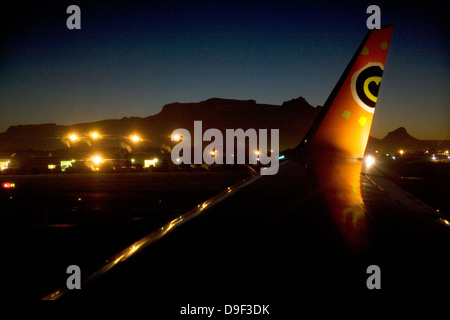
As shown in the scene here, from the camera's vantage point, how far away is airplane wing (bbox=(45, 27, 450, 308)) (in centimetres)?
148

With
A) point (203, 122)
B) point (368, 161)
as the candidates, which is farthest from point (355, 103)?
point (203, 122)

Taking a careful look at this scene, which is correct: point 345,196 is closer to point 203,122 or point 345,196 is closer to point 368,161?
point 368,161

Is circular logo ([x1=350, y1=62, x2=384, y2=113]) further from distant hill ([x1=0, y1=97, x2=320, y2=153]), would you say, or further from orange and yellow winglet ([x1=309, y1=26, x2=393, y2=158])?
distant hill ([x1=0, y1=97, x2=320, y2=153])

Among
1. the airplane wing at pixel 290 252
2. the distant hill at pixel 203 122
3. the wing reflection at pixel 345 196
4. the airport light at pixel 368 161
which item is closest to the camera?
the airplane wing at pixel 290 252

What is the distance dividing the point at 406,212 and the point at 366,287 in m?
1.04

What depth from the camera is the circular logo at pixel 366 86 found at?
3.55 m

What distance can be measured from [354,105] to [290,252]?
2.28 meters

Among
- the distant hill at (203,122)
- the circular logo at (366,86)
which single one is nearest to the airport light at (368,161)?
the circular logo at (366,86)

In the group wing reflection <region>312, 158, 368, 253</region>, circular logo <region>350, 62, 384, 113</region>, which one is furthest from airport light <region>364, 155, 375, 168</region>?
circular logo <region>350, 62, 384, 113</region>

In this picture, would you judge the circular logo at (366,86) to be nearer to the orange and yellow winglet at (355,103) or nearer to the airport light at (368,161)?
the orange and yellow winglet at (355,103)

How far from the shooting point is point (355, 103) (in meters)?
3.54
